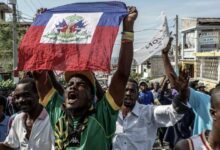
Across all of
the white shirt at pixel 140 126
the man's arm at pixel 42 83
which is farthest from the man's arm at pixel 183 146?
the white shirt at pixel 140 126

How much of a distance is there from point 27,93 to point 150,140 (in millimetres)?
1349

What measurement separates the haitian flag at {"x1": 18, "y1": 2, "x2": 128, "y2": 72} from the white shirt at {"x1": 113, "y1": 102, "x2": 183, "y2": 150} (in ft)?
4.24

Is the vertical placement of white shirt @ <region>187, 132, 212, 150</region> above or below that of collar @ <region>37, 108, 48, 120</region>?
above

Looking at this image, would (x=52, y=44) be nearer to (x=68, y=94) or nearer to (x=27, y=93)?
(x=68, y=94)

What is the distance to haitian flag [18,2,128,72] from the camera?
3.08 m

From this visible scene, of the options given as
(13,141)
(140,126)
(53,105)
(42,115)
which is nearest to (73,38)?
(53,105)

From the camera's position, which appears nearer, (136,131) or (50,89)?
(50,89)

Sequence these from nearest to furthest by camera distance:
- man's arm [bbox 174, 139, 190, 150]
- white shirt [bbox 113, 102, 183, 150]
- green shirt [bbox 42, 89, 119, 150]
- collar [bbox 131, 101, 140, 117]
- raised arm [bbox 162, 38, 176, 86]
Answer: man's arm [bbox 174, 139, 190, 150]
green shirt [bbox 42, 89, 119, 150]
raised arm [bbox 162, 38, 176, 86]
white shirt [bbox 113, 102, 183, 150]
collar [bbox 131, 101, 140, 117]

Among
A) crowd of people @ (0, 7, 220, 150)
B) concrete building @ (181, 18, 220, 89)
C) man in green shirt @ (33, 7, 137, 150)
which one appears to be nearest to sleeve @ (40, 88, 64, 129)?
crowd of people @ (0, 7, 220, 150)

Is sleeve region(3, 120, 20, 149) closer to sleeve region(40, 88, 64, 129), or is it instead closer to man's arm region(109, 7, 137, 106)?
sleeve region(40, 88, 64, 129)

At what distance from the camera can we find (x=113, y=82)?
305cm

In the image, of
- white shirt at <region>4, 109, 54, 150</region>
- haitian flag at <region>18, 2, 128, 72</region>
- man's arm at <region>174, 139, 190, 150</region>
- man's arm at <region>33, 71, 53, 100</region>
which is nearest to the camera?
man's arm at <region>174, 139, 190, 150</region>

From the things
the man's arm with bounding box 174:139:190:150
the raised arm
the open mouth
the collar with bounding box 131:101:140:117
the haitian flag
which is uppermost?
the haitian flag

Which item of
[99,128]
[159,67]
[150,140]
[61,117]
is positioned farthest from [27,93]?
[159,67]
